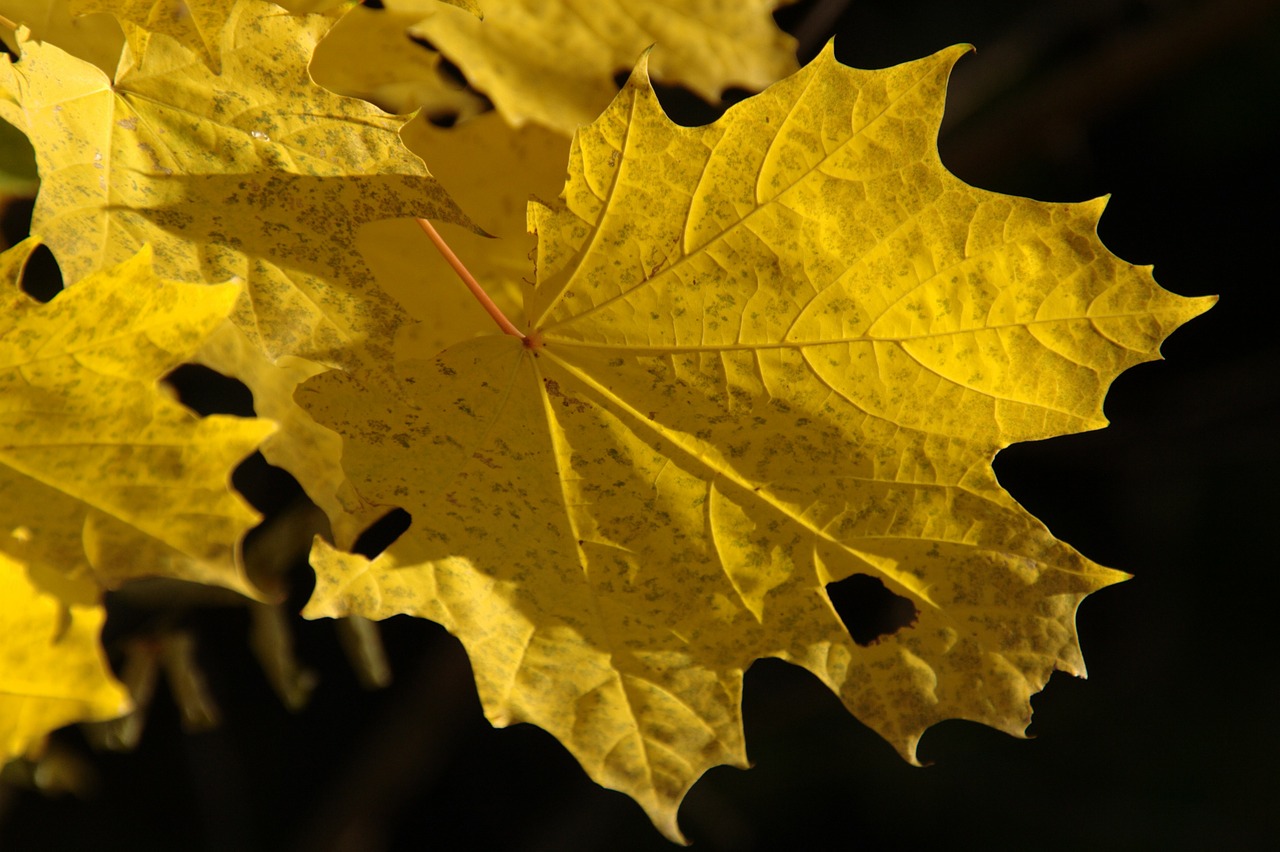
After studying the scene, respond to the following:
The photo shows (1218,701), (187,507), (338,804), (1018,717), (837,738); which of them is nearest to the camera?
(187,507)

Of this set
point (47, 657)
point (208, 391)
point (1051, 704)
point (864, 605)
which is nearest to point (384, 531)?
point (208, 391)

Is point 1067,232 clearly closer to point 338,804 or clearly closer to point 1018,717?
point 1018,717

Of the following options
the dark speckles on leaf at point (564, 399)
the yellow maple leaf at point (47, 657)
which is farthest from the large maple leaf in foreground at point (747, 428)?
the yellow maple leaf at point (47, 657)

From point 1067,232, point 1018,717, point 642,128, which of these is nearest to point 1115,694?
point 1018,717

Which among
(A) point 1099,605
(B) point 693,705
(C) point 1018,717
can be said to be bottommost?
(A) point 1099,605

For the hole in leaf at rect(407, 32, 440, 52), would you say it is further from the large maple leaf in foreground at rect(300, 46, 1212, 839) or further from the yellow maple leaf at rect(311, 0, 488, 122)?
the large maple leaf in foreground at rect(300, 46, 1212, 839)

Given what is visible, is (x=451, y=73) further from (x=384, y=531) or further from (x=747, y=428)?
(x=384, y=531)

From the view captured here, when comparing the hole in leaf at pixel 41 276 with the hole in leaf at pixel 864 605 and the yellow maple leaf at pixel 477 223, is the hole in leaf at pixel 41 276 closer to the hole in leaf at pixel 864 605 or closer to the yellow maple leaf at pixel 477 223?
the yellow maple leaf at pixel 477 223
